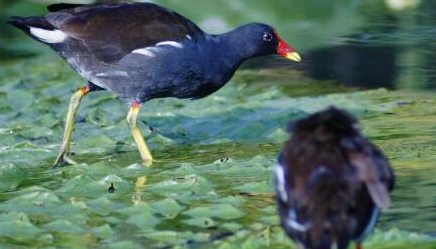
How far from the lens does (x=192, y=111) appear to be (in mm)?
9367

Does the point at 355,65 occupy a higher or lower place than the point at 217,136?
higher

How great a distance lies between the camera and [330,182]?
4.46 m

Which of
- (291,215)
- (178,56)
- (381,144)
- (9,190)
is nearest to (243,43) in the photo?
(178,56)

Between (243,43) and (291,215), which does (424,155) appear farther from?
(291,215)

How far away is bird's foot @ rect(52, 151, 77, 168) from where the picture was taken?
25.8 ft

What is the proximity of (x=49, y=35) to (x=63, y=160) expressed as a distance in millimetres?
949

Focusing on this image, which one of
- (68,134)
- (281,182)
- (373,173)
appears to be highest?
(373,173)

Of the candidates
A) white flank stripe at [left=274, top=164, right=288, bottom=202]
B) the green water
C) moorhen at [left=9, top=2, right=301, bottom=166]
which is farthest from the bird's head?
white flank stripe at [left=274, top=164, right=288, bottom=202]

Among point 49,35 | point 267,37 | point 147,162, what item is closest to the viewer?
point 147,162

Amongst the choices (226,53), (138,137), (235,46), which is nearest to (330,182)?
(138,137)

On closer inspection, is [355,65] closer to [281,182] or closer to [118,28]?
[118,28]

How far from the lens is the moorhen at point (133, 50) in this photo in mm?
8188

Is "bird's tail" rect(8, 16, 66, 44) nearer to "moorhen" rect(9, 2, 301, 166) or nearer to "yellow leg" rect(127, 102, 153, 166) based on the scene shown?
"moorhen" rect(9, 2, 301, 166)

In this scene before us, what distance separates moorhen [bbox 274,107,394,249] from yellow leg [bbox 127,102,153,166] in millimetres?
3236
